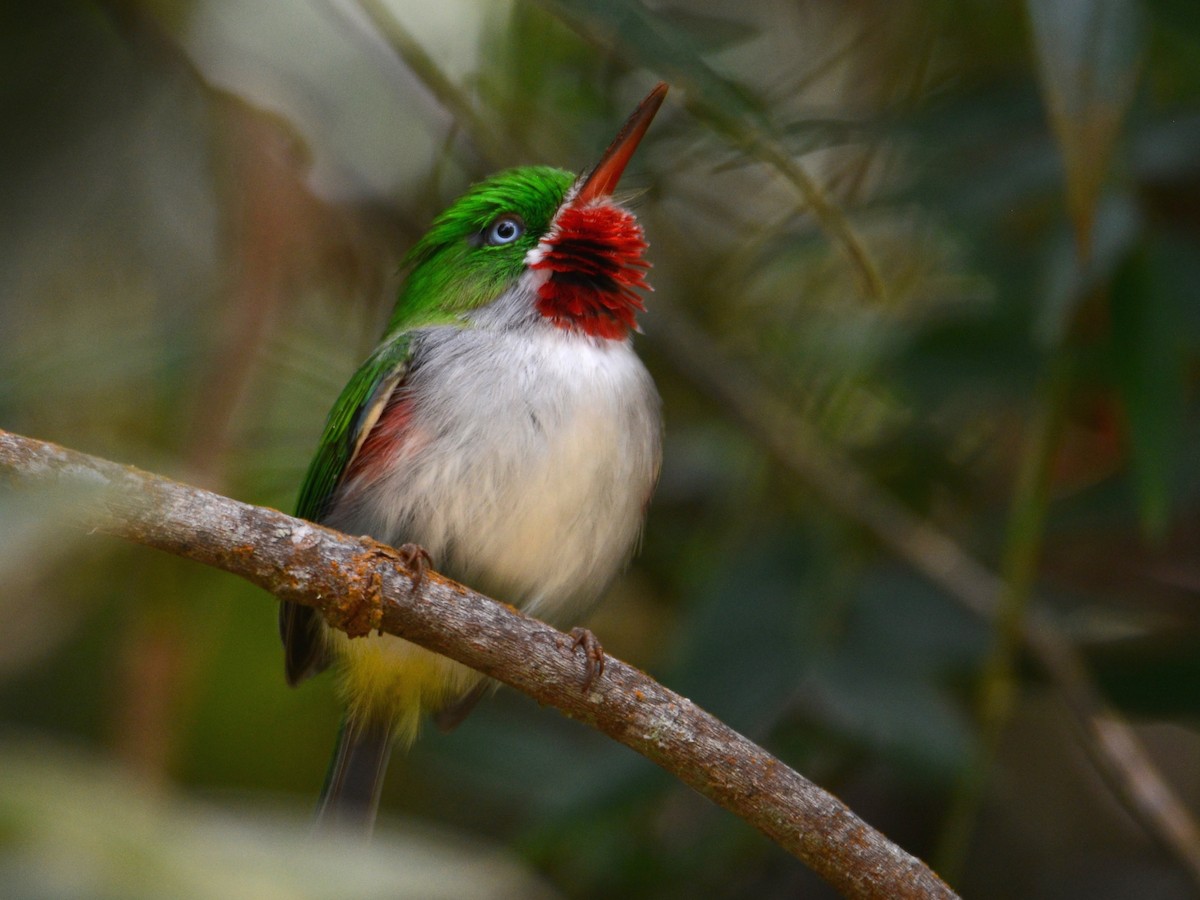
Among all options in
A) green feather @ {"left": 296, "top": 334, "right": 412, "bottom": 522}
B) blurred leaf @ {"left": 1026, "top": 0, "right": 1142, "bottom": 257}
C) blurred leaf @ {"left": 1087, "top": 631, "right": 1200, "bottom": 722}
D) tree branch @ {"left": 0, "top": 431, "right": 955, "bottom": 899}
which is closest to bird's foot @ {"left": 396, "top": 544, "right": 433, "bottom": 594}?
tree branch @ {"left": 0, "top": 431, "right": 955, "bottom": 899}

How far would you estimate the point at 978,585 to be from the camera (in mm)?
3969

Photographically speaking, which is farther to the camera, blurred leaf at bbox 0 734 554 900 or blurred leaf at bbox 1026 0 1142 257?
blurred leaf at bbox 1026 0 1142 257

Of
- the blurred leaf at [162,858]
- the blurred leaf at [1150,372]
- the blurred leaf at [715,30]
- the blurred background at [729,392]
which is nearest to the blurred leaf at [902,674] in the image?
the blurred background at [729,392]

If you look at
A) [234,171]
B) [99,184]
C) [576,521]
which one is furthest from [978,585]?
[99,184]

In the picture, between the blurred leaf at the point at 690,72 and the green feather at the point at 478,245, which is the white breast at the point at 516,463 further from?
the blurred leaf at the point at 690,72

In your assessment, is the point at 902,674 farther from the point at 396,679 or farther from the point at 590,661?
the point at 590,661

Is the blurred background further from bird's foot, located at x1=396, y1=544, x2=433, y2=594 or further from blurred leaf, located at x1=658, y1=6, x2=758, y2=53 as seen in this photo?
bird's foot, located at x1=396, y1=544, x2=433, y2=594

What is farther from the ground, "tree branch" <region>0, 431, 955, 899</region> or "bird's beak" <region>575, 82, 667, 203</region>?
"bird's beak" <region>575, 82, 667, 203</region>

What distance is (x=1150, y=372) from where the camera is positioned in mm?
3318

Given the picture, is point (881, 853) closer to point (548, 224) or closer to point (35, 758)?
point (35, 758)

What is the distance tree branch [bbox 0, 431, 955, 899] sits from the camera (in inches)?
77.7

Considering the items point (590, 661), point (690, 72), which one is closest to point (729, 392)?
point (690, 72)

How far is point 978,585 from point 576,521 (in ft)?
5.36

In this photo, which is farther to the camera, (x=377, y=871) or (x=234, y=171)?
(x=234, y=171)
